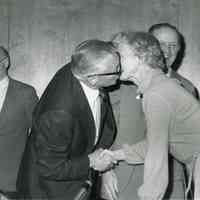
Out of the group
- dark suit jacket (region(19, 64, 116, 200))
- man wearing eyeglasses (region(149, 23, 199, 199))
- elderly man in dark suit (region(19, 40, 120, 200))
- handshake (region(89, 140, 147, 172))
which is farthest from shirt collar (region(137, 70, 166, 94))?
man wearing eyeglasses (region(149, 23, 199, 199))

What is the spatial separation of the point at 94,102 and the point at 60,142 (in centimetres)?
23

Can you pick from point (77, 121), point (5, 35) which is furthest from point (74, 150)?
point (5, 35)

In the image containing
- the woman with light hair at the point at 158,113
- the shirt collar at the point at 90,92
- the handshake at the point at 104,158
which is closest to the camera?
the woman with light hair at the point at 158,113

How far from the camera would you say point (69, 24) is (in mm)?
2691

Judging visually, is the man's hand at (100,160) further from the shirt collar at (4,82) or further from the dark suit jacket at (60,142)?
the shirt collar at (4,82)

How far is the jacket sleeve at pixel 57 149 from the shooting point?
1.69 meters

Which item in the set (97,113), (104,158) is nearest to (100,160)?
(104,158)

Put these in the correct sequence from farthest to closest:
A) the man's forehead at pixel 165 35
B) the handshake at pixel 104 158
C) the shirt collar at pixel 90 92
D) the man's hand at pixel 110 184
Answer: the man's forehead at pixel 165 35
the man's hand at pixel 110 184
the handshake at pixel 104 158
the shirt collar at pixel 90 92

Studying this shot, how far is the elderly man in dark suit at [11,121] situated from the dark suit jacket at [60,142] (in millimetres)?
535

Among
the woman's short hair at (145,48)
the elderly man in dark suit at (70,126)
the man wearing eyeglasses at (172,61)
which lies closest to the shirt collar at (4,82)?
the elderly man in dark suit at (70,126)

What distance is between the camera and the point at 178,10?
266 centimetres

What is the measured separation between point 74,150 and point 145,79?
1.22ft

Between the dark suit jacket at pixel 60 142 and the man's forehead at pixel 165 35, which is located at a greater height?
the man's forehead at pixel 165 35

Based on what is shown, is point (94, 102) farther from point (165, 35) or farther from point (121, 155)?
point (165, 35)
